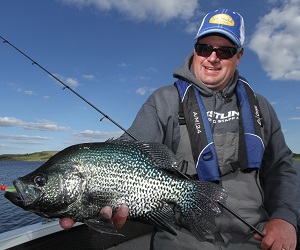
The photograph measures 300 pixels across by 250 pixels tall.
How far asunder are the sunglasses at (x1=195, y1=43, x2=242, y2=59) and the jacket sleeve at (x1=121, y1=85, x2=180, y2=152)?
2.19 ft

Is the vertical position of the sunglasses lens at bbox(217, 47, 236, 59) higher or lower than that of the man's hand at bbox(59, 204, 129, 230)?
higher

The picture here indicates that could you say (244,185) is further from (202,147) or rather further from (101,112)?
(101,112)

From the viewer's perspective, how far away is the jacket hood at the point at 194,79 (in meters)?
3.47

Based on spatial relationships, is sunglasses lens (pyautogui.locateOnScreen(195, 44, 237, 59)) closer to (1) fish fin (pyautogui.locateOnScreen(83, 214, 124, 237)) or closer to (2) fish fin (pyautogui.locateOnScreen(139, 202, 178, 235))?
(2) fish fin (pyautogui.locateOnScreen(139, 202, 178, 235))

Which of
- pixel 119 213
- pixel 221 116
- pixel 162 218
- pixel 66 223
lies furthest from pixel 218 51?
pixel 66 223

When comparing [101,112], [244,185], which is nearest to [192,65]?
[101,112]

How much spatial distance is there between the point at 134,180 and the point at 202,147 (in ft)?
3.08

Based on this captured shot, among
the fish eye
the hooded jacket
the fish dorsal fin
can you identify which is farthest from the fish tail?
the fish eye

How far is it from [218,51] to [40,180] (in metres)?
2.42

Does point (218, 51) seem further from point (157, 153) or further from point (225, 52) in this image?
point (157, 153)

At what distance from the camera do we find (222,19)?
356 cm

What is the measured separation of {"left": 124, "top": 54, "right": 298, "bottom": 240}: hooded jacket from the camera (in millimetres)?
3164

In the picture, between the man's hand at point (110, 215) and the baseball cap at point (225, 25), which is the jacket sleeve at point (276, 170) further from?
the man's hand at point (110, 215)

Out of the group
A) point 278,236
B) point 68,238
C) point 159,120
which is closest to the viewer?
point 278,236
